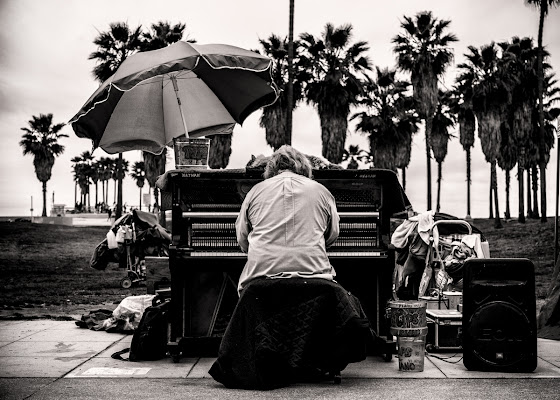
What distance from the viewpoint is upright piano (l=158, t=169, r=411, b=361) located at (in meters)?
6.39

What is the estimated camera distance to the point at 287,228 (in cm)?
563

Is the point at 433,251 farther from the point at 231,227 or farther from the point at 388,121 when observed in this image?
the point at 388,121

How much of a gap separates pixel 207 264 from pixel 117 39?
32.1m

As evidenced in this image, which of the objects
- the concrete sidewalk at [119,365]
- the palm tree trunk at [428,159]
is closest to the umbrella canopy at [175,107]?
the concrete sidewalk at [119,365]

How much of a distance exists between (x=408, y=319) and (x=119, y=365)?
2.45m

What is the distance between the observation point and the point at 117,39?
36.5 metres

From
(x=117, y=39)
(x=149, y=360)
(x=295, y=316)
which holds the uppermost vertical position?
(x=117, y=39)

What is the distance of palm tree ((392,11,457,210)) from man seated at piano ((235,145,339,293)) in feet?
118

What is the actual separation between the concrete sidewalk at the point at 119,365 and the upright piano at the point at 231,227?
0.41m

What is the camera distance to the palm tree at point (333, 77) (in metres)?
35.3

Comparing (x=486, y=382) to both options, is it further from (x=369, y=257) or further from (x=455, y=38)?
(x=455, y=38)

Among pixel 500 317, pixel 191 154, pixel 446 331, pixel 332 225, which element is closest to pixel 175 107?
pixel 191 154

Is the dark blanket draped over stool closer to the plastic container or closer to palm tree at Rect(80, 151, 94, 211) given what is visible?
the plastic container

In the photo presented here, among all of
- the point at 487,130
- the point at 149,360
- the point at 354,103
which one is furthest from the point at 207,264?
the point at 487,130
